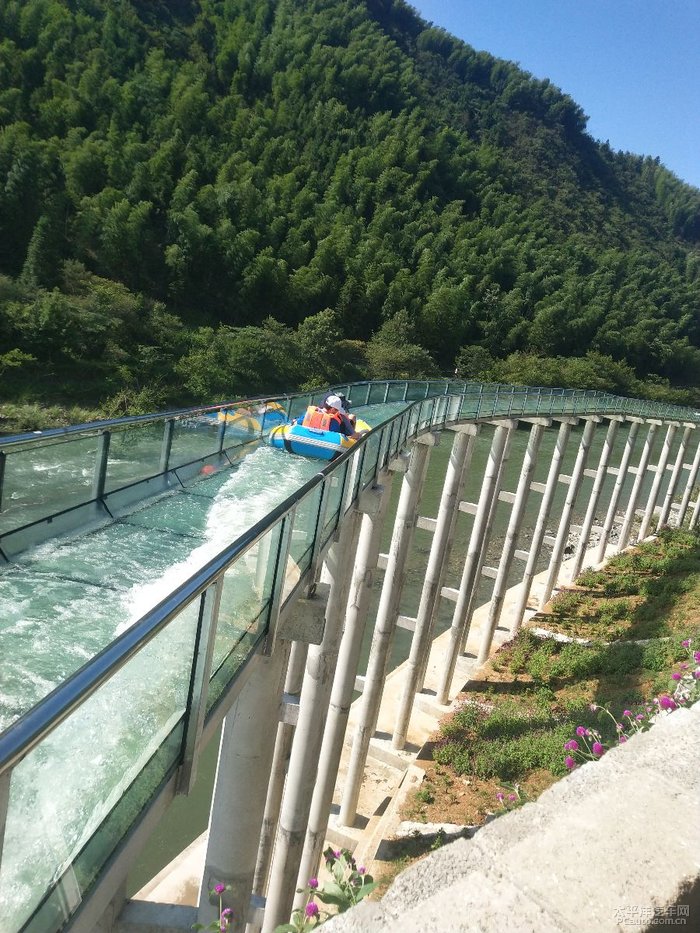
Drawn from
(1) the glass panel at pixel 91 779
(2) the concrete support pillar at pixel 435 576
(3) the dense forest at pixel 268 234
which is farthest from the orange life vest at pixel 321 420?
(3) the dense forest at pixel 268 234

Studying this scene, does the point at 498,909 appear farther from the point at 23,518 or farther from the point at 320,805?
the point at 320,805

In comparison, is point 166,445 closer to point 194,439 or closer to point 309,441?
point 194,439

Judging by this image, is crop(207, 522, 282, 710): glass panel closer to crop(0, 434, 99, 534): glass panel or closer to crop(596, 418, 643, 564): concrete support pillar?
crop(0, 434, 99, 534): glass panel

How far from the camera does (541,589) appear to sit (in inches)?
648

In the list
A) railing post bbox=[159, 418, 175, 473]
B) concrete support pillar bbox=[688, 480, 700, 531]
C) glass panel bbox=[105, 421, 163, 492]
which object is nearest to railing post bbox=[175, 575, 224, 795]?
glass panel bbox=[105, 421, 163, 492]

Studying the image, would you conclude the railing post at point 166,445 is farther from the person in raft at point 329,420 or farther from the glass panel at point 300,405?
the glass panel at point 300,405

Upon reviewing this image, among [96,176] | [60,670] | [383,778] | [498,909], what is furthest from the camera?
[96,176]

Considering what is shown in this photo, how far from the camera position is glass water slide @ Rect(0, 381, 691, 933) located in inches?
63.0

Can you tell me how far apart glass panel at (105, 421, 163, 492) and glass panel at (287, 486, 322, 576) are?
67.4 inches

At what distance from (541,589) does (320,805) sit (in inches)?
412

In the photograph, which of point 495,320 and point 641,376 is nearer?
point 495,320

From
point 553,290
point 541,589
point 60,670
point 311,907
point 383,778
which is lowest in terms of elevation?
point 383,778

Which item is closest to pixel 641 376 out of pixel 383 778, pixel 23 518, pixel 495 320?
pixel 495 320

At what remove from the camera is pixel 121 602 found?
3.37m
